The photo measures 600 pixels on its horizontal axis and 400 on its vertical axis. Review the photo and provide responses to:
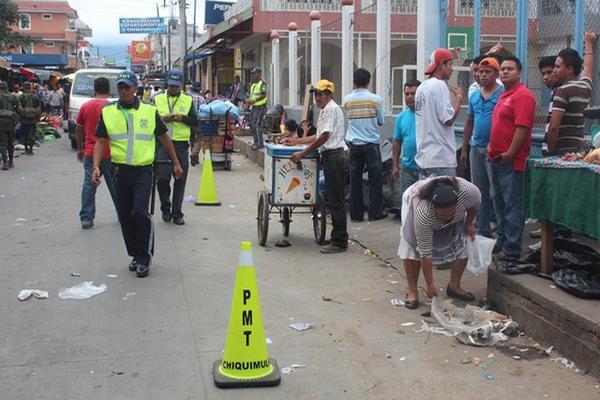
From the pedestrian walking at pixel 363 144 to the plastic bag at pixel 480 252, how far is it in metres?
3.82

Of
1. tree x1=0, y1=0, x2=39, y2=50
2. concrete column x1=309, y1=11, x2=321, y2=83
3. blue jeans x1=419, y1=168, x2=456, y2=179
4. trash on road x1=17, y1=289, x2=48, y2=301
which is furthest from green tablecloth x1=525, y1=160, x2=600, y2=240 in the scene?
tree x1=0, y1=0, x2=39, y2=50

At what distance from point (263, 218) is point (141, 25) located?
198 ft

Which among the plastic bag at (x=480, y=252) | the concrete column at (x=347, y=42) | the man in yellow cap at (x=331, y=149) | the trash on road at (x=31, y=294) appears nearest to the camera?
the plastic bag at (x=480, y=252)

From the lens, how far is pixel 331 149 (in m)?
7.90

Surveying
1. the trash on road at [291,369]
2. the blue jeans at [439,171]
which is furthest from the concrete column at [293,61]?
the trash on road at [291,369]

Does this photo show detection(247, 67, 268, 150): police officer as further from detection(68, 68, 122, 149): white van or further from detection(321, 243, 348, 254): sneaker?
detection(321, 243, 348, 254): sneaker

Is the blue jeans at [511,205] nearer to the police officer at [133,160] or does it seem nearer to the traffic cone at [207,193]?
the police officer at [133,160]

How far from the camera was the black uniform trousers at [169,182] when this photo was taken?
9.51m

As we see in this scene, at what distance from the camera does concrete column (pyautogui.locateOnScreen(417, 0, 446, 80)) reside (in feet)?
32.3

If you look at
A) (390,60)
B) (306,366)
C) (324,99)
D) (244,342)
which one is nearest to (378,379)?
(306,366)

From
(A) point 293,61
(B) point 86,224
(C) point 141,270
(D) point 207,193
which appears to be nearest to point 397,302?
(C) point 141,270

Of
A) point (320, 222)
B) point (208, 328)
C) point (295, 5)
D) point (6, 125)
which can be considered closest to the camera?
point (208, 328)

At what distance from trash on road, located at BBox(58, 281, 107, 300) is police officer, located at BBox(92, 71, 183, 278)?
524 mm

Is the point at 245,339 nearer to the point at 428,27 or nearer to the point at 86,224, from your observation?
the point at 86,224
